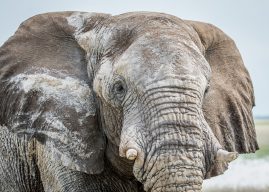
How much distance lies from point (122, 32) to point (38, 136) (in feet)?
4.08

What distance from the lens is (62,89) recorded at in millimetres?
9102

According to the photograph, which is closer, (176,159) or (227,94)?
(176,159)

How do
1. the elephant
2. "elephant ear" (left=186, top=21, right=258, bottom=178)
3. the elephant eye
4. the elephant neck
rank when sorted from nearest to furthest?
the elephant
the elephant eye
the elephant neck
"elephant ear" (left=186, top=21, right=258, bottom=178)

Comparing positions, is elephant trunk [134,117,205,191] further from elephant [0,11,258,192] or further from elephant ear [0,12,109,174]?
elephant ear [0,12,109,174]

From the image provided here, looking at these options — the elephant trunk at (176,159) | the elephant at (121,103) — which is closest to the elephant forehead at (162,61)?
the elephant at (121,103)

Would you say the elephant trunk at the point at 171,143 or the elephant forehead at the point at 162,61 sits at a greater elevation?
the elephant forehead at the point at 162,61

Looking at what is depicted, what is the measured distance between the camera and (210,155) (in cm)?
782

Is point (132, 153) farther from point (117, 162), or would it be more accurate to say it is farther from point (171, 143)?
point (117, 162)

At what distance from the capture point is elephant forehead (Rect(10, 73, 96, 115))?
8.97 meters

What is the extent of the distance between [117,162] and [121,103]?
2.62ft

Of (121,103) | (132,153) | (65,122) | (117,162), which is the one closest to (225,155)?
(132,153)

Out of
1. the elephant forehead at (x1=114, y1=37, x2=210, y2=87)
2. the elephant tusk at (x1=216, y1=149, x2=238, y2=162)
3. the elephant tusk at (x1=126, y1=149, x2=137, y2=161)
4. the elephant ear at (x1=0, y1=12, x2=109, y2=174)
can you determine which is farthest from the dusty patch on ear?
the elephant tusk at (x1=216, y1=149, x2=238, y2=162)

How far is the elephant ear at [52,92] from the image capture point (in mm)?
8961

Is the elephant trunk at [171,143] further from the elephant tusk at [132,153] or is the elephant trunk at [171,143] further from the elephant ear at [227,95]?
the elephant ear at [227,95]
